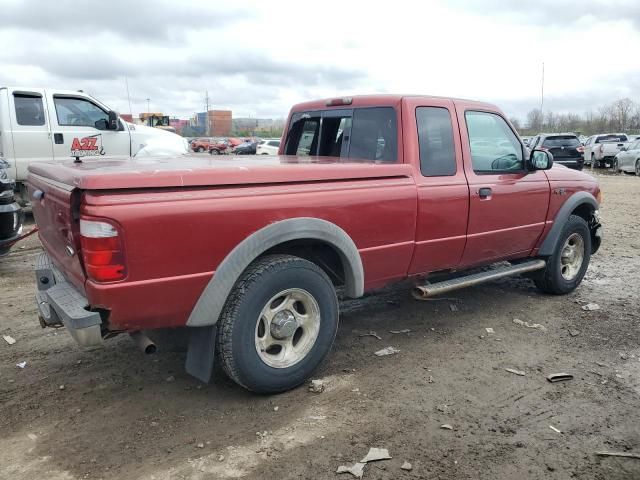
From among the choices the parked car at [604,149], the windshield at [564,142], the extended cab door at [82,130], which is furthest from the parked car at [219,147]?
the extended cab door at [82,130]

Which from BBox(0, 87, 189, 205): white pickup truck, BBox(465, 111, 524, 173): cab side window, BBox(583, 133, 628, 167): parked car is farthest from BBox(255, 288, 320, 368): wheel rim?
BBox(583, 133, 628, 167): parked car

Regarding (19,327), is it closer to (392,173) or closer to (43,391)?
(43,391)

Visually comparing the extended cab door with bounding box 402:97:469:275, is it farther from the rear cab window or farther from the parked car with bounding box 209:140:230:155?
the parked car with bounding box 209:140:230:155

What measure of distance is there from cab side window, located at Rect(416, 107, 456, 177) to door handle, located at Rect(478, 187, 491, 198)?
32 centimetres

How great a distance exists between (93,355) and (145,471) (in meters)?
1.68

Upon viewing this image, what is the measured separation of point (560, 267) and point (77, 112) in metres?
8.75

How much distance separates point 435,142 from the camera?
4336 mm

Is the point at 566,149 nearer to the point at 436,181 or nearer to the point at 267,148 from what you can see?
the point at 436,181

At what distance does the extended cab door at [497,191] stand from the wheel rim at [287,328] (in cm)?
162

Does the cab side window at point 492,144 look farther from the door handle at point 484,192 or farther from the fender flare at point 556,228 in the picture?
the fender flare at point 556,228

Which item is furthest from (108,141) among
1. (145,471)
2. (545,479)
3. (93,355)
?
(545,479)

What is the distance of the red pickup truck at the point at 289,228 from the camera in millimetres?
2889

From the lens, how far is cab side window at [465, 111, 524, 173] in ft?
15.3

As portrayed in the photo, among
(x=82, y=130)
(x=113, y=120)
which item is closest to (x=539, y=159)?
(x=113, y=120)
